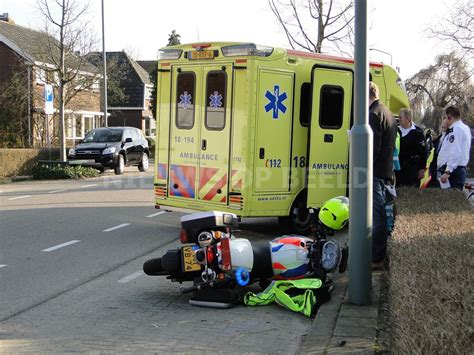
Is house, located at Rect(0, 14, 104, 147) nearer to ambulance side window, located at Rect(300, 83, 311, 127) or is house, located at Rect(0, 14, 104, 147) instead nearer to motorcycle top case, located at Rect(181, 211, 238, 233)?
ambulance side window, located at Rect(300, 83, 311, 127)

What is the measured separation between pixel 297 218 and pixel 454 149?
2.61m

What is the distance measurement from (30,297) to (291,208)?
4.54 metres

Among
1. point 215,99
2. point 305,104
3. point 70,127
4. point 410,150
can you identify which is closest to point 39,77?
point 70,127

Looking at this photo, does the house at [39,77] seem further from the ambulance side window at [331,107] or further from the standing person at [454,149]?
the standing person at [454,149]

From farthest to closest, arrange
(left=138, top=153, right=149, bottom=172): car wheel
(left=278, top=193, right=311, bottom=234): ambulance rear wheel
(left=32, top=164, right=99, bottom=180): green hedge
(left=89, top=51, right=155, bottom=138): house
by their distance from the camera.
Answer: (left=89, top=51, right=155, bottom=138): house < (left=138, top=153, right=149, bottom=172): car wheel < (left=32, top=164, right=99, bottom=180): green hedge < (left=278, top=193, right=311, bottom=234): ambulance rear wheel

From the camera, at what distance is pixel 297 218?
31.5 ft

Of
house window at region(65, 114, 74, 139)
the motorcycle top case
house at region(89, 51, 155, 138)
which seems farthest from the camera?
house at region(89, 51, 155, 138)

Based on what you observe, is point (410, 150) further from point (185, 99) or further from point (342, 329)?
point (342, 329)

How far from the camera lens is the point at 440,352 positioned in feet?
9.00

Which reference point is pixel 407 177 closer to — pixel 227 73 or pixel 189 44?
pixel 227 73

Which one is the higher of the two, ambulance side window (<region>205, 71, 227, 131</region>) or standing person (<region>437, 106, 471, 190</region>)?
ambulance side window (<region>205, 71, 227, 131</region>)

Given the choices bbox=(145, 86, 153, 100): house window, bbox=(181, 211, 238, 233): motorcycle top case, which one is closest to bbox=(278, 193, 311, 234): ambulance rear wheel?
bbox=(181, 211, 238, 233): motorcycle top case

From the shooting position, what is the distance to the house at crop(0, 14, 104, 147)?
1104 inches

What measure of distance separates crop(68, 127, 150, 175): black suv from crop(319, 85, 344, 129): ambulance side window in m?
14.6
